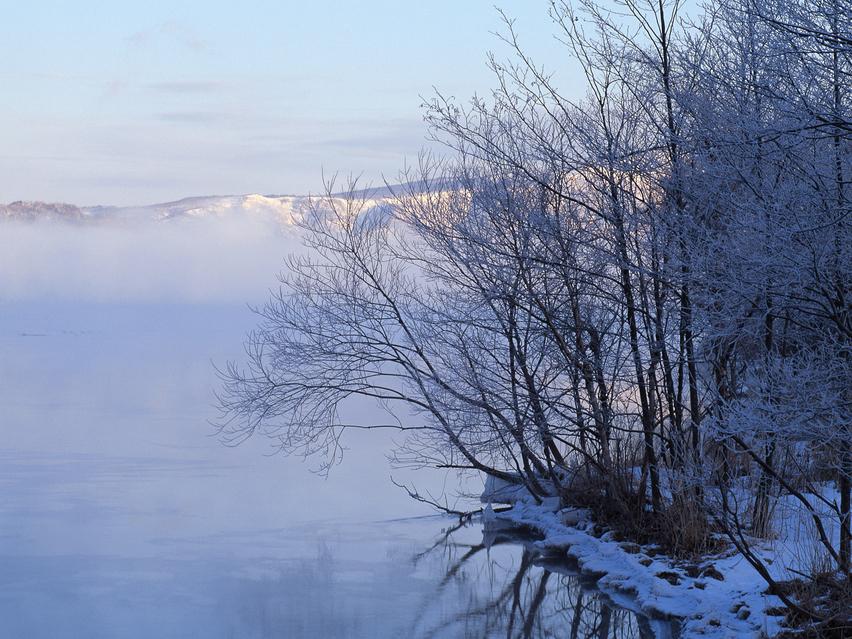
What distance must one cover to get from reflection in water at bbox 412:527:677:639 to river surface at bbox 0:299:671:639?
0.07ft

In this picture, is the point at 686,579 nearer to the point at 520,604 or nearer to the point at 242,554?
the point at 520,604

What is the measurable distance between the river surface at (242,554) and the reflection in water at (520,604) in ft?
0.07

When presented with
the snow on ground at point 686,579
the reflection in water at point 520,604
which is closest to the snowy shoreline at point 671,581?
the snow on ground at point 686,579

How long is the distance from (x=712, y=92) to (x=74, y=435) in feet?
50.9

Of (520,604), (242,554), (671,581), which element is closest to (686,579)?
(671,581)

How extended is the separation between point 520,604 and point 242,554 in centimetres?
326

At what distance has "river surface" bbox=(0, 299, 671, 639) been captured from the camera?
367 inches

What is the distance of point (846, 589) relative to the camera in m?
7.30

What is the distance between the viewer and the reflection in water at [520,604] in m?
9.08

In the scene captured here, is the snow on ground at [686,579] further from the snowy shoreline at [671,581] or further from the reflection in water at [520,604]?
the reflection in water at [520,604]

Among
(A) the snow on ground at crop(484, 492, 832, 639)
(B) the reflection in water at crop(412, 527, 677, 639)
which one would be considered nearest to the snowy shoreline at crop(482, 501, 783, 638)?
(A) the snow on ground at crop(484, 492, 832, 639)

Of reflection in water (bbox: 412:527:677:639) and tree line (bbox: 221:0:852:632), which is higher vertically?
tree line (bbox: 221:0:852:632)

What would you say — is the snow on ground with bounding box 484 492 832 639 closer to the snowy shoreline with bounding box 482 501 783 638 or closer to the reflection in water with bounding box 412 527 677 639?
the snowy shoreline with bounding box 482 501 783 638

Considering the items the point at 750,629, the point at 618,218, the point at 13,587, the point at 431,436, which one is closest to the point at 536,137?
the point at 618,218
